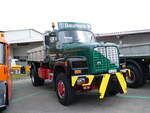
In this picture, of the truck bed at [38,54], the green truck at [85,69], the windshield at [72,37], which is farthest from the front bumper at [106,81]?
the truck bed at [38,54]

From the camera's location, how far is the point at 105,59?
579 centimetres

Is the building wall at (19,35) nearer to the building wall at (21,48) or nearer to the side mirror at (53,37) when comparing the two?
the building wall at (21,48)

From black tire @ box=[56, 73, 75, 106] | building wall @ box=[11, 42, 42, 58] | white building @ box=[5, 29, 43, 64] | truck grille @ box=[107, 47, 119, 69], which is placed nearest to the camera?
black tire @ box=[56, 73, 75, 106]

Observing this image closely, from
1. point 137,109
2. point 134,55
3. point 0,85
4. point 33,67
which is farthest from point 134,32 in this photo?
→ point 0,85

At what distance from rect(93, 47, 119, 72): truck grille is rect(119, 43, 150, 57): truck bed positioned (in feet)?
7.43

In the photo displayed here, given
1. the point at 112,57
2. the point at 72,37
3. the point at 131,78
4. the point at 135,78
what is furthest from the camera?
the point at 131,78

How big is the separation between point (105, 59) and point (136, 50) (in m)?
2.95

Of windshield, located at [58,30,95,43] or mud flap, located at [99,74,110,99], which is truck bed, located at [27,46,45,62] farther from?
mud flap, located at [99,74,110,99]

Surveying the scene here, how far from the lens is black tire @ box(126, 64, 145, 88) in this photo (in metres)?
7.99

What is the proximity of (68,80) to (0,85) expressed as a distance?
2061mm

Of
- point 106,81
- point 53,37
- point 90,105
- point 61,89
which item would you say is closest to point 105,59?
point 106,81

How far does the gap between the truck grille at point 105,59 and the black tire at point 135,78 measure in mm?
2446

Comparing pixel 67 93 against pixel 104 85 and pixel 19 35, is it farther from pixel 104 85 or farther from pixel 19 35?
pixel 19 35

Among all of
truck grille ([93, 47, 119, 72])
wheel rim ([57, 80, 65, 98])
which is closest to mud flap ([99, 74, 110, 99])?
truck grille ([93, 47, 119, 72])
